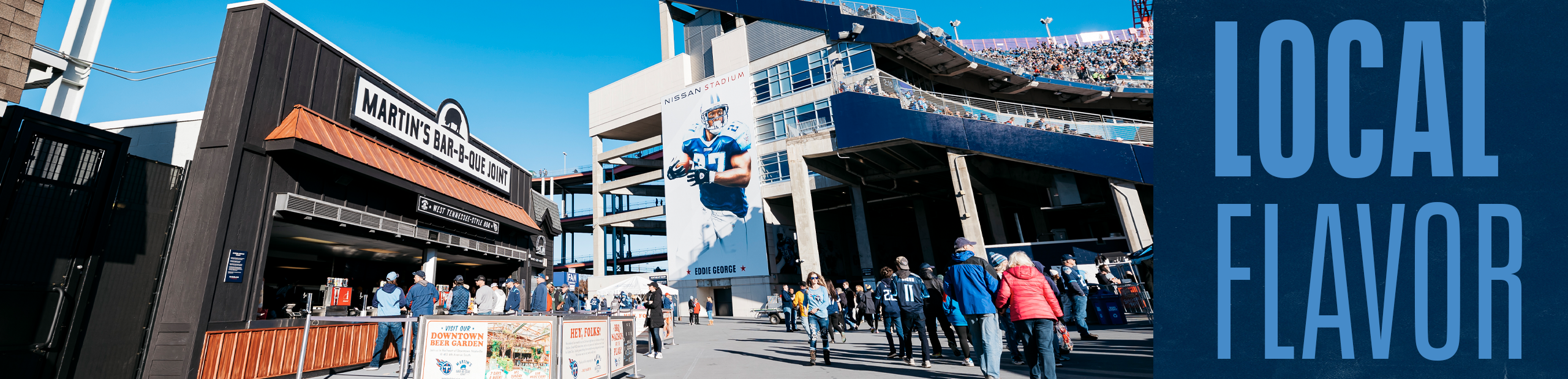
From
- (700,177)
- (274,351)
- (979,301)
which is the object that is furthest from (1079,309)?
(700,177)

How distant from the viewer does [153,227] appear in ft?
27.9

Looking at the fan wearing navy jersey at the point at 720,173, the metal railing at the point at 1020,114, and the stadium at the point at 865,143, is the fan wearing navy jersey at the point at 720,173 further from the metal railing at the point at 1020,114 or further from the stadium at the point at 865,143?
the metal railing at the point at 1020,114

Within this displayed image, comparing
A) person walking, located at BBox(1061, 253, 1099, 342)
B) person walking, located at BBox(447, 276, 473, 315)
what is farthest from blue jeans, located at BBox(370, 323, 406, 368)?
person walking, located at BBox(1061, 253, 1099, 342)

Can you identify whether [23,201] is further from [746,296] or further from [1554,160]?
[746,296]

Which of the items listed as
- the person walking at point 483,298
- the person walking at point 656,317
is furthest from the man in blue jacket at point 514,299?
the person walking at point 656,317

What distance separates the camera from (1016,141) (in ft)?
87.7

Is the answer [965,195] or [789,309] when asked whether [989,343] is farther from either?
[965,195]

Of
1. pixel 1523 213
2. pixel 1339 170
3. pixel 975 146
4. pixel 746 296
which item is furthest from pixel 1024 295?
pixel 746 296

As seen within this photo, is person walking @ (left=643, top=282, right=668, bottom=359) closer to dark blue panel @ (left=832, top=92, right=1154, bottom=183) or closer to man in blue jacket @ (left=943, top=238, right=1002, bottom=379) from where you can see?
man in blue jacket @ (left=943, top=238, right=1002, bottom=379)

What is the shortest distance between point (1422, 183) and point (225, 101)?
14237 millimetres

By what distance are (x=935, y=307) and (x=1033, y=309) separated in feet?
10.8

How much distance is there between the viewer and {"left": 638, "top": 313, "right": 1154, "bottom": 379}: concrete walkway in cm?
744

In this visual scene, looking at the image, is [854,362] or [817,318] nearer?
[817,318]

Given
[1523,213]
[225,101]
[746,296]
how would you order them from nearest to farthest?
[1523,213] < [225,101] < [746,296]
